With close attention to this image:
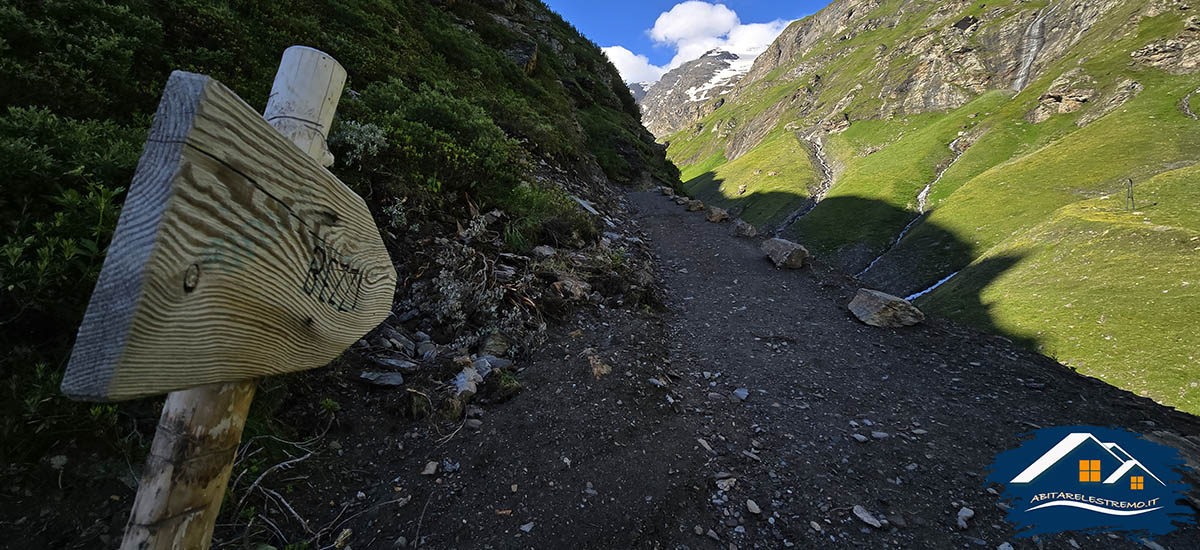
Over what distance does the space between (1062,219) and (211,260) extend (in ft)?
119

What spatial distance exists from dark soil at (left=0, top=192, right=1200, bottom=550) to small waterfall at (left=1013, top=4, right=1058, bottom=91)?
106 meters

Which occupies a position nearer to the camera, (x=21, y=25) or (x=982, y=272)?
(x=21, y=25)

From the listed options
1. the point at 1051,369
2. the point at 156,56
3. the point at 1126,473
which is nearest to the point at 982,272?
the point at 1051,369

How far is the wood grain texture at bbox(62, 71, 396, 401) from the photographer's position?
0.99 meters

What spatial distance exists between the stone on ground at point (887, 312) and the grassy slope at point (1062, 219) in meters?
9.74

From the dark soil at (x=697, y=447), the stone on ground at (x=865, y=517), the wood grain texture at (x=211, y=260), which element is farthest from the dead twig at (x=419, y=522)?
the stone on ground at (x=865, y=517)

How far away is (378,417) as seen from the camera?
4371mm

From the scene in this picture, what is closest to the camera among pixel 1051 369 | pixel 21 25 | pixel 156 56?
pixel 21 25

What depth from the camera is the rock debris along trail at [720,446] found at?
3.72 m

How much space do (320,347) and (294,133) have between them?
114cm

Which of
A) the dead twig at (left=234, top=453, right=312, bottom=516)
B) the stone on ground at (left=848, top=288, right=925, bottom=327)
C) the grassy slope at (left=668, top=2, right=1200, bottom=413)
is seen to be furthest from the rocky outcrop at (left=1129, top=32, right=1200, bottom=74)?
the dead twig at (left=234, top=453, right=312, bottom=516)

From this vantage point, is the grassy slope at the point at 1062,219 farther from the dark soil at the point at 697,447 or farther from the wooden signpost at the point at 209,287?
the wooden signpost at the point at 209,287

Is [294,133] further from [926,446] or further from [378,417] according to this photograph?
[926,446]

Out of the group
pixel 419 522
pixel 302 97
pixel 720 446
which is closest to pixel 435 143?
pixel 302 97
